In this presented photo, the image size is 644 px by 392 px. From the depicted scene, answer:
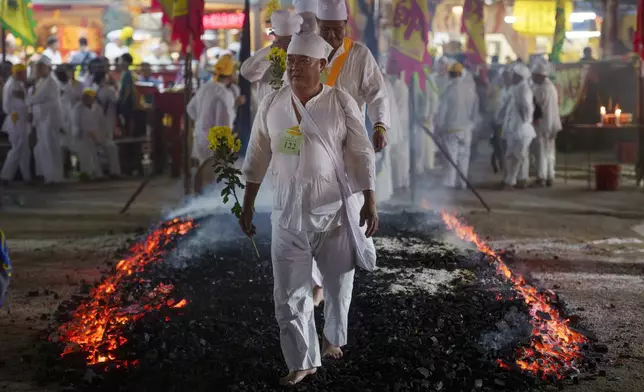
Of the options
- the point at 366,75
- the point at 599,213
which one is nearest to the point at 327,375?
the point at 366,75

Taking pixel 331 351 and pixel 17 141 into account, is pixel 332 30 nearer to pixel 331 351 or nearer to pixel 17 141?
pixel 331 351

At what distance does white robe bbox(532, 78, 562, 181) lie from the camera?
1731 cm

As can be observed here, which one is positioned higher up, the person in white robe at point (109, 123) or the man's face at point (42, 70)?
the man's face at point (42, 70)

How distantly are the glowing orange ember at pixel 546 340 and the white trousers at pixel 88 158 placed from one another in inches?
500

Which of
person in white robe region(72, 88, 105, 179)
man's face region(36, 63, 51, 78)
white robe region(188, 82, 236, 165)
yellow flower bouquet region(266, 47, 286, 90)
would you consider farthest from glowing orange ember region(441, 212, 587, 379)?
person in white robe region(72, 88, 105, 179)

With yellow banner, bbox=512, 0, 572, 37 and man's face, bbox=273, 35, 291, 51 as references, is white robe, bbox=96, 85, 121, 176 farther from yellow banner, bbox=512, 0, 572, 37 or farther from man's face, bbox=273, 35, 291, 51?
man's face, bbox=273, 35, 291, 51

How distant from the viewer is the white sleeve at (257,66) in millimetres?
8039

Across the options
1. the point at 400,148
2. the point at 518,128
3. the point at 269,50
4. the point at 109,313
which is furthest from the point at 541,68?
the point at 109,313

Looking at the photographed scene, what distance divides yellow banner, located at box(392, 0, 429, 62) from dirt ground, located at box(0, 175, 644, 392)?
A: 2.51 meters

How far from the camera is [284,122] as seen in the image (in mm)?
5199

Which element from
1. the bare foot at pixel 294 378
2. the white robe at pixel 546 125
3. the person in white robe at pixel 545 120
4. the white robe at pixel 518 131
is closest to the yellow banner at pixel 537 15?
the person in white robe at pixel 545 120

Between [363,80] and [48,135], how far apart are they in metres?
12.6

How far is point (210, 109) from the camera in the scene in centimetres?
1403

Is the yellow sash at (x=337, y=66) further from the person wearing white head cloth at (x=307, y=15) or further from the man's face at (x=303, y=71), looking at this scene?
the man's face at (x=303, y=71)
